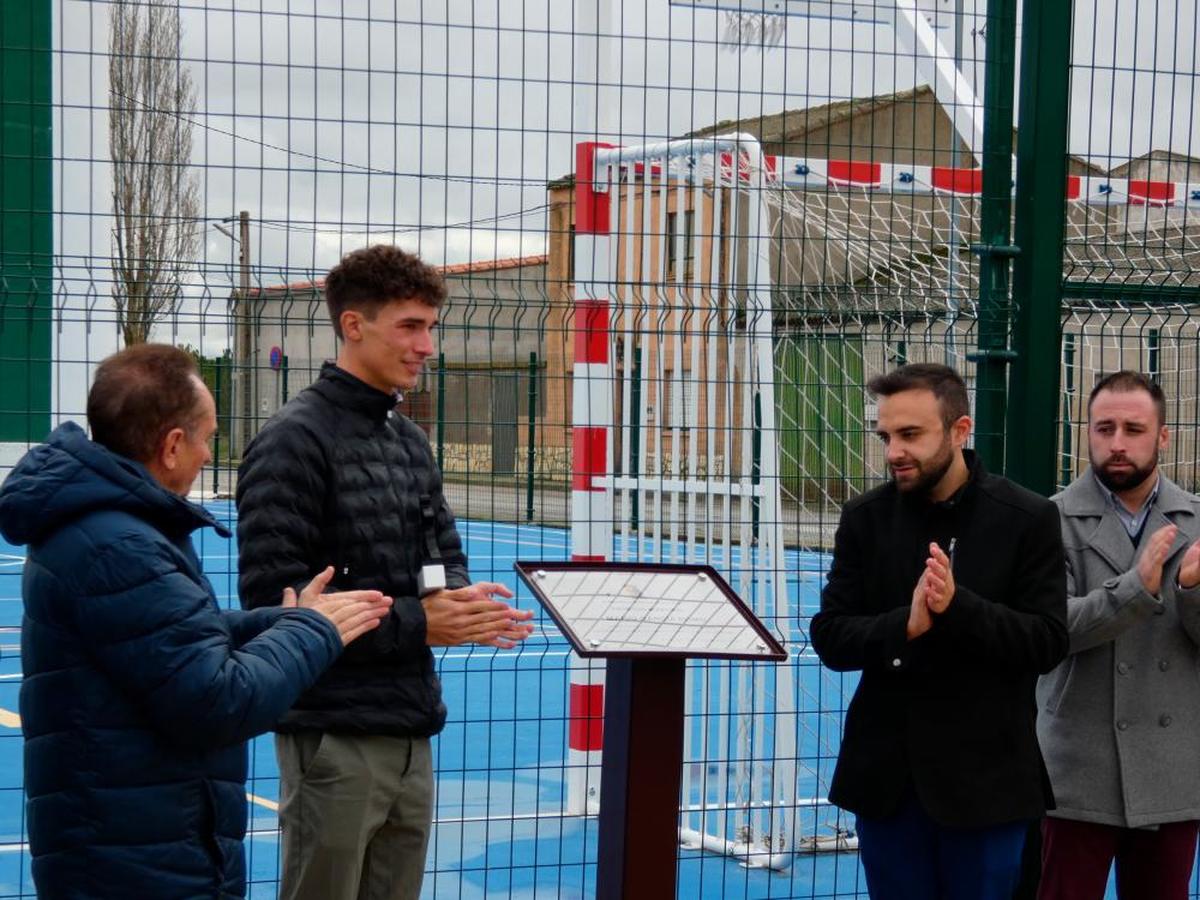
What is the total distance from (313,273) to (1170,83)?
9.19 ft

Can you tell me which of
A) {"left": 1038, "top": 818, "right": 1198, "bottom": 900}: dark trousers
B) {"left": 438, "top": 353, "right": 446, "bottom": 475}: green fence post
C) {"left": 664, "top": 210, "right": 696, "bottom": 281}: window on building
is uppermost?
{"left": 664, "top": 210, "right": 696, "bottom": 281}: window on building

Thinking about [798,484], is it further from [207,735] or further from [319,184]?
[207,735]

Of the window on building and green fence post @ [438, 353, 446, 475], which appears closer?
green fence post @ [438, 353, 446, 475]

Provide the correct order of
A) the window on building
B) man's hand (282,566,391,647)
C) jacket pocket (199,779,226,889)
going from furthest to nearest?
the window on building
man's hand (282,566,391,647)
jacket pocket (199,779,226,889)

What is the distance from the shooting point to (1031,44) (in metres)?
4.86

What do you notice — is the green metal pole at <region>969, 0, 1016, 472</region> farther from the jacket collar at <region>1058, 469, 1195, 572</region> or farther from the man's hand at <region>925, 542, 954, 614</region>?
the man's hand at <region>925, 542, 954, 614</region>

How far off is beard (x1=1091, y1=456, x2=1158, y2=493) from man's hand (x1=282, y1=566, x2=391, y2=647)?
202 centimetres

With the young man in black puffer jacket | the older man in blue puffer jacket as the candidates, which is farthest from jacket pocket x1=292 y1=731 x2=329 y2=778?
the older man in blue puffer jacket

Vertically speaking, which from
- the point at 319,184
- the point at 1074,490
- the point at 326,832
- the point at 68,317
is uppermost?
the point at 319,184

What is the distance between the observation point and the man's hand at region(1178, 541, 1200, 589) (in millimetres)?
3850

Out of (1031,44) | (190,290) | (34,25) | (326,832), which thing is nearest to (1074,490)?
(1031,44)

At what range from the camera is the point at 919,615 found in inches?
136

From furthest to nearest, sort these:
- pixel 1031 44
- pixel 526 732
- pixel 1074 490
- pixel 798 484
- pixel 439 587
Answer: pixel 526 732 < pixel 798 484 < pixel 1031 44 < pixel 1074 490 < pixel 439 587

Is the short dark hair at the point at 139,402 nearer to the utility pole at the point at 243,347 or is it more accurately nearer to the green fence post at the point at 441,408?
the utility pole at the point at 243,347
